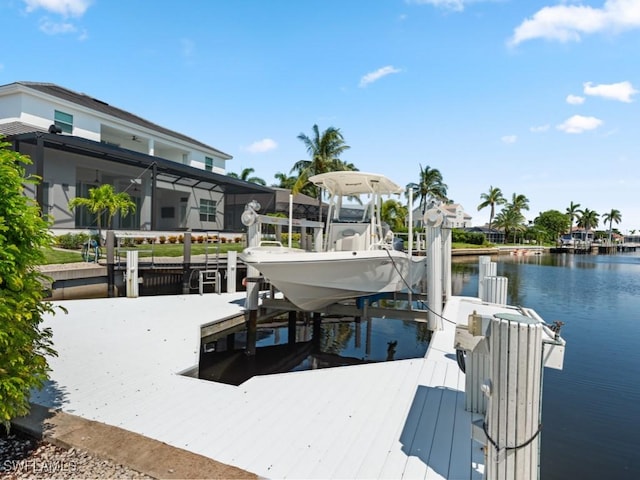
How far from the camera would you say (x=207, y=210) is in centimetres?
2816

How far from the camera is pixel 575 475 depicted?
16.2ft

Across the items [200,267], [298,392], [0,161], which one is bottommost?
[298,392]

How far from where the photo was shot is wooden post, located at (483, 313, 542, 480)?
2.64 m

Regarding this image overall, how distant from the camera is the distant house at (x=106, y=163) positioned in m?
17.3

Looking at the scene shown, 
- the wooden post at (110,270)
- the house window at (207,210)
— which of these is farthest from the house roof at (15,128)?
the house window at (207,210)

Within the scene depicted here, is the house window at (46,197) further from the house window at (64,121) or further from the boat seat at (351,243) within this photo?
the boat seat at (351,243)

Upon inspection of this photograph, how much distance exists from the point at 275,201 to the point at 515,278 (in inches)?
736

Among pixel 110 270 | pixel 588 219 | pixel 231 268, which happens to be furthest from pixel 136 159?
pixel 588 219

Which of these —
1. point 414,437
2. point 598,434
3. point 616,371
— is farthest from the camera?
point 616,371

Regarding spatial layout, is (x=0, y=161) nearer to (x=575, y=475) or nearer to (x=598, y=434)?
(x=575, y=475)

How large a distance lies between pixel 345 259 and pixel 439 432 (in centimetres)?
402

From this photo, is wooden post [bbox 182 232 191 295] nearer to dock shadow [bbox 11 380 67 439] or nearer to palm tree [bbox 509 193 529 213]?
dock shadow [bbox 11 380 67 439]

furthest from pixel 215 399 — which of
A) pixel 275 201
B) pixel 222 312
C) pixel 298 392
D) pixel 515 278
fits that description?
pixel 515 278

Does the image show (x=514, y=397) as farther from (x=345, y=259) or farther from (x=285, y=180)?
(x=285, y=180)
